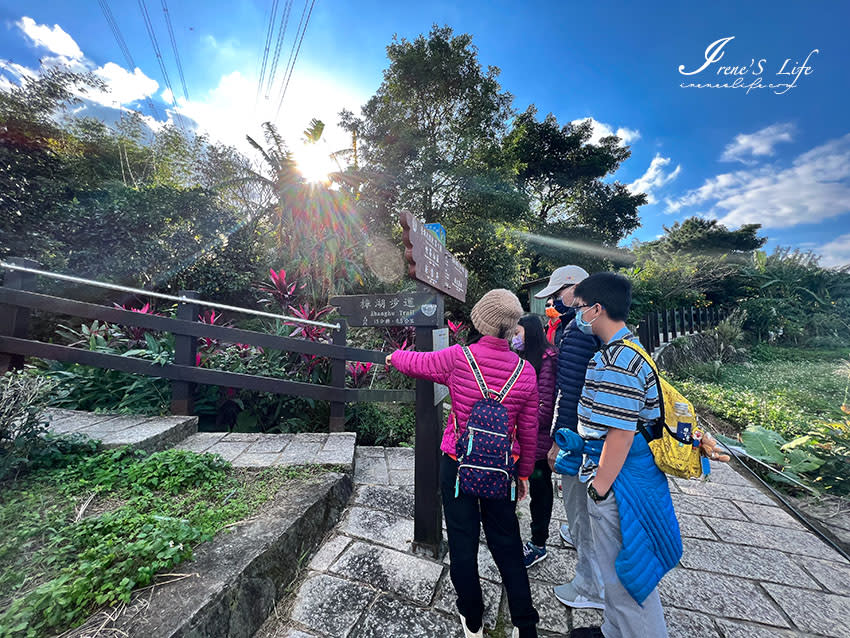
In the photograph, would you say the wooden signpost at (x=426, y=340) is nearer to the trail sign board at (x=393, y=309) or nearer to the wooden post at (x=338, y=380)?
the trail sign board at (x=393, y=309)

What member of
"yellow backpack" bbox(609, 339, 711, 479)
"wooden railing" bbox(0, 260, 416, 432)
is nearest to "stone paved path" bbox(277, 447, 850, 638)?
"yellow backpack" bbox(609, 339, 711, 479)

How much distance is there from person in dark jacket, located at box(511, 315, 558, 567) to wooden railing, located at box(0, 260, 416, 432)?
4.82ft

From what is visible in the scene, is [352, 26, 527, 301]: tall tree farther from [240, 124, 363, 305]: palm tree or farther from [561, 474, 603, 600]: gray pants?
[561, 474, 603, 600]: gray pants

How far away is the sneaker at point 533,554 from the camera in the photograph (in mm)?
2184

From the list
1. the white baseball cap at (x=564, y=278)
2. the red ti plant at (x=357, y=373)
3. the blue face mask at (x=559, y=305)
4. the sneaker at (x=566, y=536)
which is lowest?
the sneaker at (x=566, y=536)

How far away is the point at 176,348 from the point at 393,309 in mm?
2633

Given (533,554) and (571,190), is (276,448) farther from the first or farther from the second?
(571,190)

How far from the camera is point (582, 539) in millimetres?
1974

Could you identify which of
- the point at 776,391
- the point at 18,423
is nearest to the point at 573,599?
the point at 18,423

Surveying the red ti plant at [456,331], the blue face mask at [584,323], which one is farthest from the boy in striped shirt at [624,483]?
the red ti plant at [456,331]

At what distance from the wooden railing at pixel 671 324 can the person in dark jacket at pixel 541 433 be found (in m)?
7.93

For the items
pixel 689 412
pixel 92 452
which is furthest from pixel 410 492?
pixel 92 452

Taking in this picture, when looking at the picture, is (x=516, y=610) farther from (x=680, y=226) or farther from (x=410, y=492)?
(x=680, y=226)

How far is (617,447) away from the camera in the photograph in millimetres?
1312
